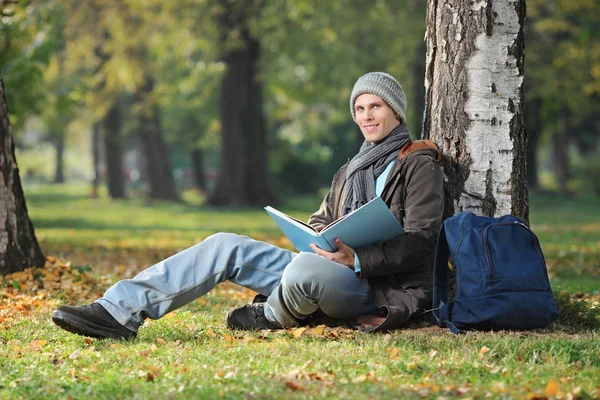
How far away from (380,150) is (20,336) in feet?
8.48

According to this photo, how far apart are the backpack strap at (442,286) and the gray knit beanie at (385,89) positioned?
2.70ft

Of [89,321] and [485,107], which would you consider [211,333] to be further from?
[485,107]

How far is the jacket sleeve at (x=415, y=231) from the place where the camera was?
16.7ft

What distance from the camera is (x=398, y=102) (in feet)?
18.0

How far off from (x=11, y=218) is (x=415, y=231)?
4.67m

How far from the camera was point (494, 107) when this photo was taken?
582 cm

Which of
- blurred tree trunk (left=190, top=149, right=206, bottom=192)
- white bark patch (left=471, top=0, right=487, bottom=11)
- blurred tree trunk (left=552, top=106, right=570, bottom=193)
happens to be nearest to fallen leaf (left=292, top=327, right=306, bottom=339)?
white bark patch (left=471, top=0, right=487, bottom=11)

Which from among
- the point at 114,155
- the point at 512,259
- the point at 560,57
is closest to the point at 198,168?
the point at 114,155

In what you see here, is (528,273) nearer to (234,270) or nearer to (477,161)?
(477,161)

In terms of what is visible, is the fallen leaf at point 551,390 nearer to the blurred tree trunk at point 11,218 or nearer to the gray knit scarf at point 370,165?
Result: the gray knit scarf at point 370,165

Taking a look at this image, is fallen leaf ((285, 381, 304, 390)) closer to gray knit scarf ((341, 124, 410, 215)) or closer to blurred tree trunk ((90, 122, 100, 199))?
gray knit scarf ((341, 124, 410, 215))

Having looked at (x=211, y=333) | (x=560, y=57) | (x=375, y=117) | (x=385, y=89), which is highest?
(x=560, y=57)

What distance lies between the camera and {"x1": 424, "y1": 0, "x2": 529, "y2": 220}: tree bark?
19.1ft

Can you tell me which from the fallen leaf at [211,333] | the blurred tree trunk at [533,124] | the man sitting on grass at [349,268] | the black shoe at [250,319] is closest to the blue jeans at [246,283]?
the man sitting on grass at [349,268]
